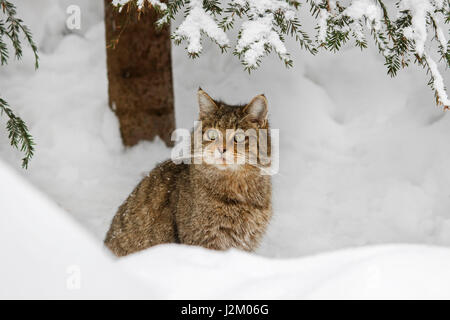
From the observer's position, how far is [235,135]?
10.6 ft

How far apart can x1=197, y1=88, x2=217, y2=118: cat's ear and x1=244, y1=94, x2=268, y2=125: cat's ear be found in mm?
243

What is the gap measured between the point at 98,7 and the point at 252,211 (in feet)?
14.7

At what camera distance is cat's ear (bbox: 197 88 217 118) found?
336 cm

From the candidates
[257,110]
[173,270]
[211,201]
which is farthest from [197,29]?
[173,270]

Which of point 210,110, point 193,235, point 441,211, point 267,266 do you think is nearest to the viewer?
point 267,266

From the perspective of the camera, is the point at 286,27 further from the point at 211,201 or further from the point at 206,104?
the point at 211,201

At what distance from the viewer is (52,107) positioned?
5352 millimetres

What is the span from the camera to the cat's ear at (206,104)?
11.0ft

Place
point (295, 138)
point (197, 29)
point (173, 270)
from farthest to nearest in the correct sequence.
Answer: point (295, 138), point (197, 29), point (173, 270)

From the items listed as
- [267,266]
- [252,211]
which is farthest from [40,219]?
[252,211]

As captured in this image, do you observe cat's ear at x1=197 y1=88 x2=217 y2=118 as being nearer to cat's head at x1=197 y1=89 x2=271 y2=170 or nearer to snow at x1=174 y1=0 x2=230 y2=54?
cat's head at x1=197 y1=89 x2=271 y2=170

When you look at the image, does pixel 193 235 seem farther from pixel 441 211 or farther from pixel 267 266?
pixel 441 211

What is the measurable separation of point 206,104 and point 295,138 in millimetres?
2094

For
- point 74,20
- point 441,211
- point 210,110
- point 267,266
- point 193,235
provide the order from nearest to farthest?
1. point 267,266
2. point 193,235
3. point 210,110
4. point 441,211
5. point 74,20
